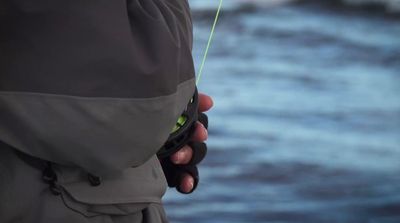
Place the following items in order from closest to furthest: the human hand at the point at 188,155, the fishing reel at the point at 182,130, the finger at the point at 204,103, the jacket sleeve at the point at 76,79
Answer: the jacket sleeve at the point at 76,79
the fishing reel at the point at 182,130
the human hand at the point at 188,155
the finger at the point at 204,103

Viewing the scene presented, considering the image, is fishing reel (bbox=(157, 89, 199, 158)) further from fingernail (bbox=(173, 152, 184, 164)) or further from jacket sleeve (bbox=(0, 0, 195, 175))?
jacket sleeve (bbox=(0, 0, 195, 175))

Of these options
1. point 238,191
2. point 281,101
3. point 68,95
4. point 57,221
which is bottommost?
point 238,191

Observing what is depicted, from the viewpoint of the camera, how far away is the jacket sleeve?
32.7 inches

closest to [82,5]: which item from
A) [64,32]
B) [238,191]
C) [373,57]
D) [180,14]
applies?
[64,32]

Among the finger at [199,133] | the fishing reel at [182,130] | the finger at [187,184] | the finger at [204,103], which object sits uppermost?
the fishing reel at [182,130]

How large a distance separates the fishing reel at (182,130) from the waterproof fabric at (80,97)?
0.17 metres

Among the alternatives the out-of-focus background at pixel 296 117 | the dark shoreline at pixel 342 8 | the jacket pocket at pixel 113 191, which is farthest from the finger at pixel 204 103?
the dark shoreline at pixel 342 8

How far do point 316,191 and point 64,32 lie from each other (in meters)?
1.77

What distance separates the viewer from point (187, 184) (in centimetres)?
122

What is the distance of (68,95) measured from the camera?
0.83m

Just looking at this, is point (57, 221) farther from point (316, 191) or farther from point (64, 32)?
point (316, 191)

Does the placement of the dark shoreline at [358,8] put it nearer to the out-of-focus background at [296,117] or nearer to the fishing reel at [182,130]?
the out-of-focus background at [296,117]

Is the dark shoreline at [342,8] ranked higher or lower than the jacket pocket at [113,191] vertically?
lower

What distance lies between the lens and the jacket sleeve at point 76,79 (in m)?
0.83
